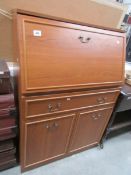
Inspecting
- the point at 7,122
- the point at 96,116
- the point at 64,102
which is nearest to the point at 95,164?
the point at 96,116

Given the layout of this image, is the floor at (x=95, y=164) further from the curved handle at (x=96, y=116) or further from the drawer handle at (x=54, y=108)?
the drawer handle at (x=54, y=108)

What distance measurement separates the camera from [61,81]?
1074 mm

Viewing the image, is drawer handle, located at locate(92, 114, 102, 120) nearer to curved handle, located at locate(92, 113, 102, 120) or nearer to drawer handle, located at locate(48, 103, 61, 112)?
curved handle, located at locate(92, 113, 102, 120)

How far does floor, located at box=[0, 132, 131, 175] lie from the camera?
1.52 metres

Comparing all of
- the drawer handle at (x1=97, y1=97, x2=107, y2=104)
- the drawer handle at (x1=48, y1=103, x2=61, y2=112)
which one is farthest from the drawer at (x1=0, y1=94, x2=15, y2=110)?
the drawer handle at (x1=97, y1=97, x2=107, y2=104)

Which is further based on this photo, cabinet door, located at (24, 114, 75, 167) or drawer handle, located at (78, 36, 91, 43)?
cabinet door, located at (24, 114, 75, 167)

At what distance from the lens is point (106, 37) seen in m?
1.22

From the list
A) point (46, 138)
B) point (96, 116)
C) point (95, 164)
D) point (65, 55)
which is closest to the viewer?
point (65, 55)

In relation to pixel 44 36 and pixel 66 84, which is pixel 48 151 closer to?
pixel 66 84

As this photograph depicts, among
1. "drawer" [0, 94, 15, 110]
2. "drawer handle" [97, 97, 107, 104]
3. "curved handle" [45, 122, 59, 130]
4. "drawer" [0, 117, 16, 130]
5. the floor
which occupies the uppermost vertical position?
"drawer" [0, 94, 15, 110]

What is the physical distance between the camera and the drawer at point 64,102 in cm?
106

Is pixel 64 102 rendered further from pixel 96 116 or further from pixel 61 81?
pixel 96 116

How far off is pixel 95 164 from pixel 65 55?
133 centimetres

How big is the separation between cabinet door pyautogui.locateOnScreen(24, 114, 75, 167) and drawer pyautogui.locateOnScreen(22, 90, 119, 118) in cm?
10
